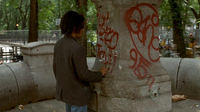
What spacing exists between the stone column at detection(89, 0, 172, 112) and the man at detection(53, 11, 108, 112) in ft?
1.64

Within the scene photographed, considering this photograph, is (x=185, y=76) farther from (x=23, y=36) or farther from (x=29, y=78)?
(x=23, y=36)

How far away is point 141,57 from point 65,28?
1.08 metres

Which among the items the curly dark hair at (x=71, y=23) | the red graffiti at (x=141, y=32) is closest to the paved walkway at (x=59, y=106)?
the red graffiti at (x=141, y=32)

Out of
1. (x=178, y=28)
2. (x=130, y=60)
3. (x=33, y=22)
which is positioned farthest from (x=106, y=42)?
(x=33, y=22)

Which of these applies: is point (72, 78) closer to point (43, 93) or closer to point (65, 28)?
point (65, 28)

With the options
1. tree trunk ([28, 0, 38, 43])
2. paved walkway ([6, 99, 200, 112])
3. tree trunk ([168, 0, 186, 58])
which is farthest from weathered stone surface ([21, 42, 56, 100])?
tree trunk ([168, 0, 186, 58])

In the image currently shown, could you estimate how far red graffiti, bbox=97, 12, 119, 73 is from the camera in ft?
10.2

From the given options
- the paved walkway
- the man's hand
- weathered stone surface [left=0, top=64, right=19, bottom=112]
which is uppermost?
the man's hand

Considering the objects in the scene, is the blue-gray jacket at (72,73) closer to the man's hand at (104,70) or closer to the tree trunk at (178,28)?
the man's hand at (104,70)

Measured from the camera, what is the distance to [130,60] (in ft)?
10.1

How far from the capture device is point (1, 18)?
160 feet

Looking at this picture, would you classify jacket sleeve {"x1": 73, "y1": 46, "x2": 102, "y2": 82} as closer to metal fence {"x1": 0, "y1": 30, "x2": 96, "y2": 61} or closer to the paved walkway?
the paved walkway

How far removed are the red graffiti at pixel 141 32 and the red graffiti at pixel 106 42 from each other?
0.23 metres

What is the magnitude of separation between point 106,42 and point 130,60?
408 millimetres
